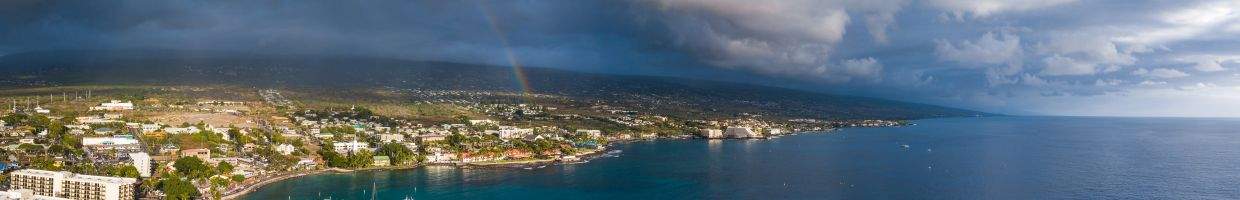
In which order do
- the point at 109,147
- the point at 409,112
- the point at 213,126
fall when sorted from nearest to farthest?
1. the point at 109,147
2. the point at 213,126
3. the point at 409,112

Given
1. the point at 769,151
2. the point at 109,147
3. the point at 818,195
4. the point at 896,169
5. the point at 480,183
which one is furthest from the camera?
the point at 769,151

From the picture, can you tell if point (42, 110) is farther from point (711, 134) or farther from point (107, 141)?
point (711, 134)

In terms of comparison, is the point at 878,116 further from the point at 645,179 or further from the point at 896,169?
the point at 645,179

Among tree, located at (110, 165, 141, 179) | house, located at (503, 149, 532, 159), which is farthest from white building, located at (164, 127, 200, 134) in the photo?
house, located at (503, 149, 532, 159)

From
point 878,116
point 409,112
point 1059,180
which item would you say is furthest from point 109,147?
point 878,116

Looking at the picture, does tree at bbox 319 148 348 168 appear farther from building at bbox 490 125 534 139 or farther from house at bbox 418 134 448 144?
building at bbox 490 125 534 139

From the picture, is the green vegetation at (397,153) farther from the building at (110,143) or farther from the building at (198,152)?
the building at (110,143)

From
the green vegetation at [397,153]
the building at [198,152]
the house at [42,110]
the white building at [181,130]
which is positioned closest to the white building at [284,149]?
the building at [198,152]
